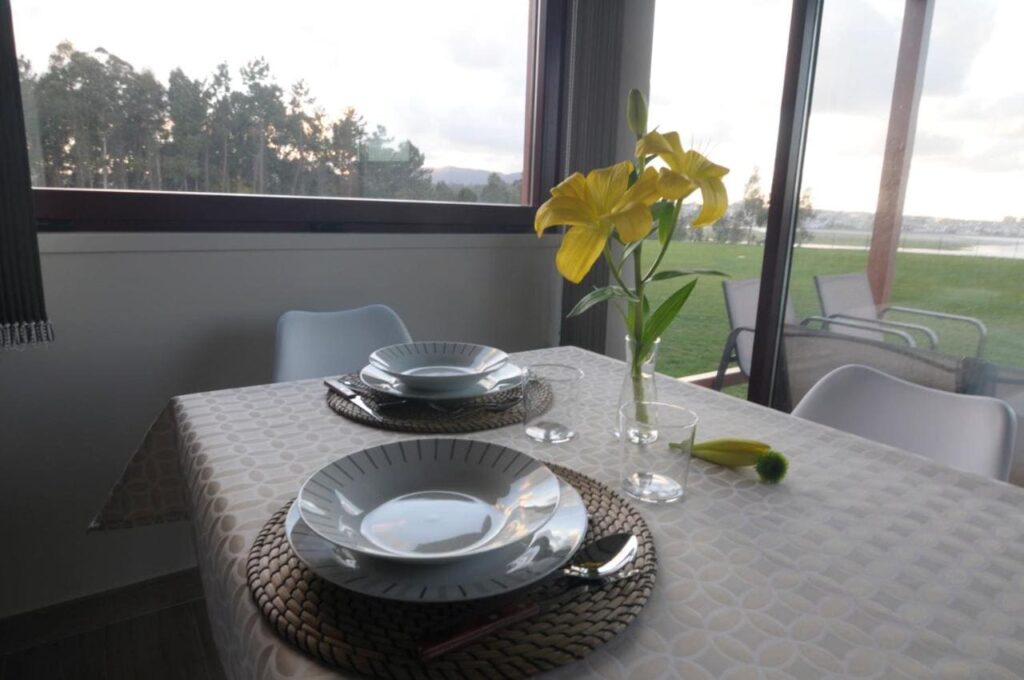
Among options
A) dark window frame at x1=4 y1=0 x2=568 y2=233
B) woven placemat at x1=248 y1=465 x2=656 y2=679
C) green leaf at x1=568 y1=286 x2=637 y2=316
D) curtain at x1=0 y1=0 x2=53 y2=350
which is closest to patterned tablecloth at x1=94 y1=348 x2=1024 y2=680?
woven placemat at x1=248 y1=465 x2=656 y2=679

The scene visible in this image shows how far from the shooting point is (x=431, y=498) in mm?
675

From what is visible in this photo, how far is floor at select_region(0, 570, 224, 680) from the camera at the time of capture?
57.5 inches

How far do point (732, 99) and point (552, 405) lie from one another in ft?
8.12

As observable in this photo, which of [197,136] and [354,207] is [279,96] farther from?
[354,207]

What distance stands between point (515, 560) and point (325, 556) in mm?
168

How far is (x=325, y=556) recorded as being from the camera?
1.77 feet

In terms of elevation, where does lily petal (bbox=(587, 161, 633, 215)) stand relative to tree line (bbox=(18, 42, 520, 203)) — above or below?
below

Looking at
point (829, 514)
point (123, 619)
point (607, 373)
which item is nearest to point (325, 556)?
point (829, 514)

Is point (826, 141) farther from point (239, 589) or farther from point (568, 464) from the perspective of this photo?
point (239, 589)

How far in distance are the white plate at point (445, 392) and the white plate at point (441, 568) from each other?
459mm

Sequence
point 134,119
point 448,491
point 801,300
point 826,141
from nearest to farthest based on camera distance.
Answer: point 448,491, point 134,119, point 826,141, point 801,300

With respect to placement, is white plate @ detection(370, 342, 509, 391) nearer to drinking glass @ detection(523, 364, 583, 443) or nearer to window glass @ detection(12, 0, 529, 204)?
drinking glass @ detection(523, 364, 583, 443)

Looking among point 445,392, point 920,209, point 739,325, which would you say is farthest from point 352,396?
point 739,325

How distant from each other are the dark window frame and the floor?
1003 millimetres
